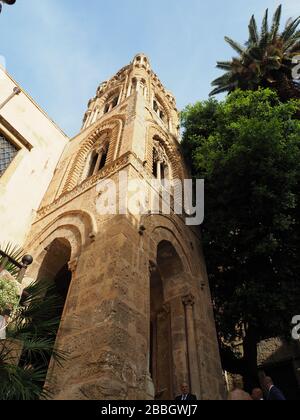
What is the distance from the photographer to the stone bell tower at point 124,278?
5.12 m

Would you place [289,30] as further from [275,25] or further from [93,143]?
[93,143]

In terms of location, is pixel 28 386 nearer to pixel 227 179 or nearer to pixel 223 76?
pixel 227 179

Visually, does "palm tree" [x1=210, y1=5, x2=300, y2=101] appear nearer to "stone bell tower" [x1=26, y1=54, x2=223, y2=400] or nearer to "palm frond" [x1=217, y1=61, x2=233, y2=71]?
"palm frond" [x1=217, y1=61, x2=233, y2=71]

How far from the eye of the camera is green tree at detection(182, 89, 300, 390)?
8758mm

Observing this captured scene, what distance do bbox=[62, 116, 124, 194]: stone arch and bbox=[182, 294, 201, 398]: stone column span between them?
15.9 feet

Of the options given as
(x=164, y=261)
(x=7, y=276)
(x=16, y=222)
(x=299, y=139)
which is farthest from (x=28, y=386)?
(x=299, y=139)

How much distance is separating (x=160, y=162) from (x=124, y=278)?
7.11 meters

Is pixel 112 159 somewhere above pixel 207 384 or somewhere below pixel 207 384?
above

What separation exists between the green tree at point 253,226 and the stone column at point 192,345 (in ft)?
5.18

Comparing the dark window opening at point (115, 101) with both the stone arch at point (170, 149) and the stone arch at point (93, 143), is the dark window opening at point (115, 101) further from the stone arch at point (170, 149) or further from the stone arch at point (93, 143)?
the stone arch at point (170, 149)

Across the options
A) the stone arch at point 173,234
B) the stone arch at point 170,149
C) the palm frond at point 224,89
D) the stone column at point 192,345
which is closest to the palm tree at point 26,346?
the stone arch at point 173,234

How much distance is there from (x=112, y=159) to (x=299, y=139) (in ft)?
19.4

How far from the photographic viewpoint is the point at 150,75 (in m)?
18.4
